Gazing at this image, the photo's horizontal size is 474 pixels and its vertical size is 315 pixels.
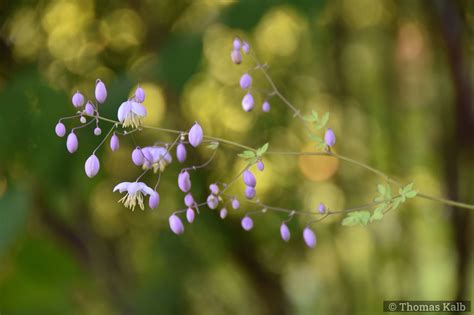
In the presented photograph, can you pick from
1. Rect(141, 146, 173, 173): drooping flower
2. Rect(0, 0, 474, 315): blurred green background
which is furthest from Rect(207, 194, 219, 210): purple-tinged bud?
Rect(0, 0, 474, 315): blurred green background

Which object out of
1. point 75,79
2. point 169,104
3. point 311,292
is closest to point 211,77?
point 169,104

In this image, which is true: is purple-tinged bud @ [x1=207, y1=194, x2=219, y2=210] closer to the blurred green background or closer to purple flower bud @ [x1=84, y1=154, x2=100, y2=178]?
purple flower bud @ [x1=84, y1=154, x2=100, y2=178]

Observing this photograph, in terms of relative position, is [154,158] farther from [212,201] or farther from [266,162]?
[266,162]

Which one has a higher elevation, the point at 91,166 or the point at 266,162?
the point at 266,162

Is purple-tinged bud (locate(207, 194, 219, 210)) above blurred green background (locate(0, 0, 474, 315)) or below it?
below

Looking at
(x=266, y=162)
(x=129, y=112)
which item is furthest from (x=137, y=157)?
(x=266, y=162)

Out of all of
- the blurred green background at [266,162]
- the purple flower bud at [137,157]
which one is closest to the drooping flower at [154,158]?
the purple flower bud at [137,157]

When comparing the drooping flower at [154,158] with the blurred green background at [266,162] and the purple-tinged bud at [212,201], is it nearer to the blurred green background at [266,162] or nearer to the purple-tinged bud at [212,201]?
the purple-tinged bud at [212,201]
